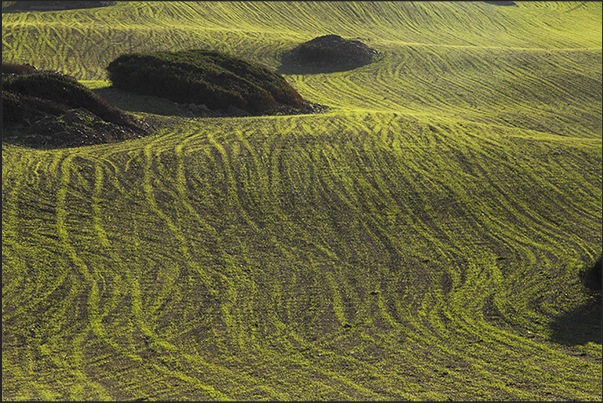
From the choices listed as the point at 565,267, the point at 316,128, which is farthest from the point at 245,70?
the point at 565,267

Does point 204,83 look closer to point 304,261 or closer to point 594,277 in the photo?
point 304,261

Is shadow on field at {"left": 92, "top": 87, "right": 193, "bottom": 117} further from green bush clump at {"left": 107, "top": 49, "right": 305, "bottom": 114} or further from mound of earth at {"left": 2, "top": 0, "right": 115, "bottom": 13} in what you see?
mound of earth at {"left": 2, "top": 0, "right": 115, "bottom": 13}

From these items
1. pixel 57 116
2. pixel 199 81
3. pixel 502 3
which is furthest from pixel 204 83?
pixel 502 3

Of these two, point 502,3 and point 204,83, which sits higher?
point 502,3

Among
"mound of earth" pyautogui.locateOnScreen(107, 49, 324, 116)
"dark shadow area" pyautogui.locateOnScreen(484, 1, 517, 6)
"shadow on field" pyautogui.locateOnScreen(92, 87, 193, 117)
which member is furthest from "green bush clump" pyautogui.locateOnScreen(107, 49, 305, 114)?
"dark shadow area" pyautogui.locateOnScreen(484, 1, 517, 6)

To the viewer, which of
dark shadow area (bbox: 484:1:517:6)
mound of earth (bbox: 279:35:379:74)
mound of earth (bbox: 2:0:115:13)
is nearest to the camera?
mound of earth (bbox: 279:35:379:74)

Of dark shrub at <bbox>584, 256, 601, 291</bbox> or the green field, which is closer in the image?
the green field
